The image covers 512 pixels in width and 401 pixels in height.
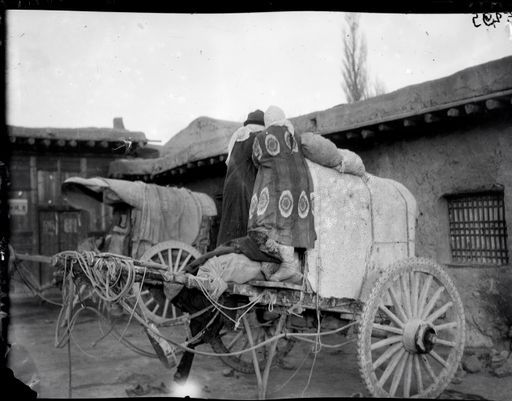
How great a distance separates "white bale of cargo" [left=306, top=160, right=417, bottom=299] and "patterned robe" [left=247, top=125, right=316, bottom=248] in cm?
13

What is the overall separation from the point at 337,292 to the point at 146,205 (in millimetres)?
5214

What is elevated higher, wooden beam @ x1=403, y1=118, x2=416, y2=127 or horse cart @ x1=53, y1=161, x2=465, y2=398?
wooden beam @ x1=403, y1=118, x2=416, y2=127

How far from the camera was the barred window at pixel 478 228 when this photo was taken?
6090 millimetres

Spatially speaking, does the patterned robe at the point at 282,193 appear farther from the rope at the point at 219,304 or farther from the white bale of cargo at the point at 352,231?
the rope at the point at 219,304

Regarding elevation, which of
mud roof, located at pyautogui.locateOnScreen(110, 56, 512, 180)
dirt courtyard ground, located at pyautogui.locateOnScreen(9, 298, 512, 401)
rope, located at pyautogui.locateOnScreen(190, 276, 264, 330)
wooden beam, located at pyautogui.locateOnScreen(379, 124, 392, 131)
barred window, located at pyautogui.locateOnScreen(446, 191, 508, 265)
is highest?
mud roof, located at pyautogui.locateOnScreen(110, 56, 512, 180)

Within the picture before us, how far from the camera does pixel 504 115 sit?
5.89 m

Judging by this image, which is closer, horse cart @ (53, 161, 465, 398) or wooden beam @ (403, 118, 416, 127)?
horse cart @ (53, 161, 465, 398)

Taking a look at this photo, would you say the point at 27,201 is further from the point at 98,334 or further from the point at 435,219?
the point at 435,219

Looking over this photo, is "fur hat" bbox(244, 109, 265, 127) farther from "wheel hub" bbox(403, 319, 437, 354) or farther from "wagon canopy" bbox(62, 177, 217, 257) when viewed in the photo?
"wagon canopy" bbox(62, 177, 217, 257)

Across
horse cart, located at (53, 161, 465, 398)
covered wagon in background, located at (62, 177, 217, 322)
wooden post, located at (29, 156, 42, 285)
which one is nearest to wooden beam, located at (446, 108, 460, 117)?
horse cart, located at (53, 161, 465, 398)

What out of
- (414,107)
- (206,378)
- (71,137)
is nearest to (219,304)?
(206,378)

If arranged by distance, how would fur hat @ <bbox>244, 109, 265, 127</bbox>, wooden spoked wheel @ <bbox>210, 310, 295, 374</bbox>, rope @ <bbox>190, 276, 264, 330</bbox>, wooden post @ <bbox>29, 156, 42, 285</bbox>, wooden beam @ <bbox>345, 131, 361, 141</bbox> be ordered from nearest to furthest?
rope @ <bbox>190, 276, 264, 330</bbox> < wooden spoked wheel @ <bbox>210, 310, 295, 374</bbox> < fur hat @ <bbox>244, 109, 265, 127</bbox> < wooden beam @ <bbox>345, 131, 361, 141</bbox> < wooden post @ <bbox>29, 156, 42, 285</bbox>

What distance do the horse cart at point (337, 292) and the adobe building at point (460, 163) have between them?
5.52 ft

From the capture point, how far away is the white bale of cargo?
4348 mm
